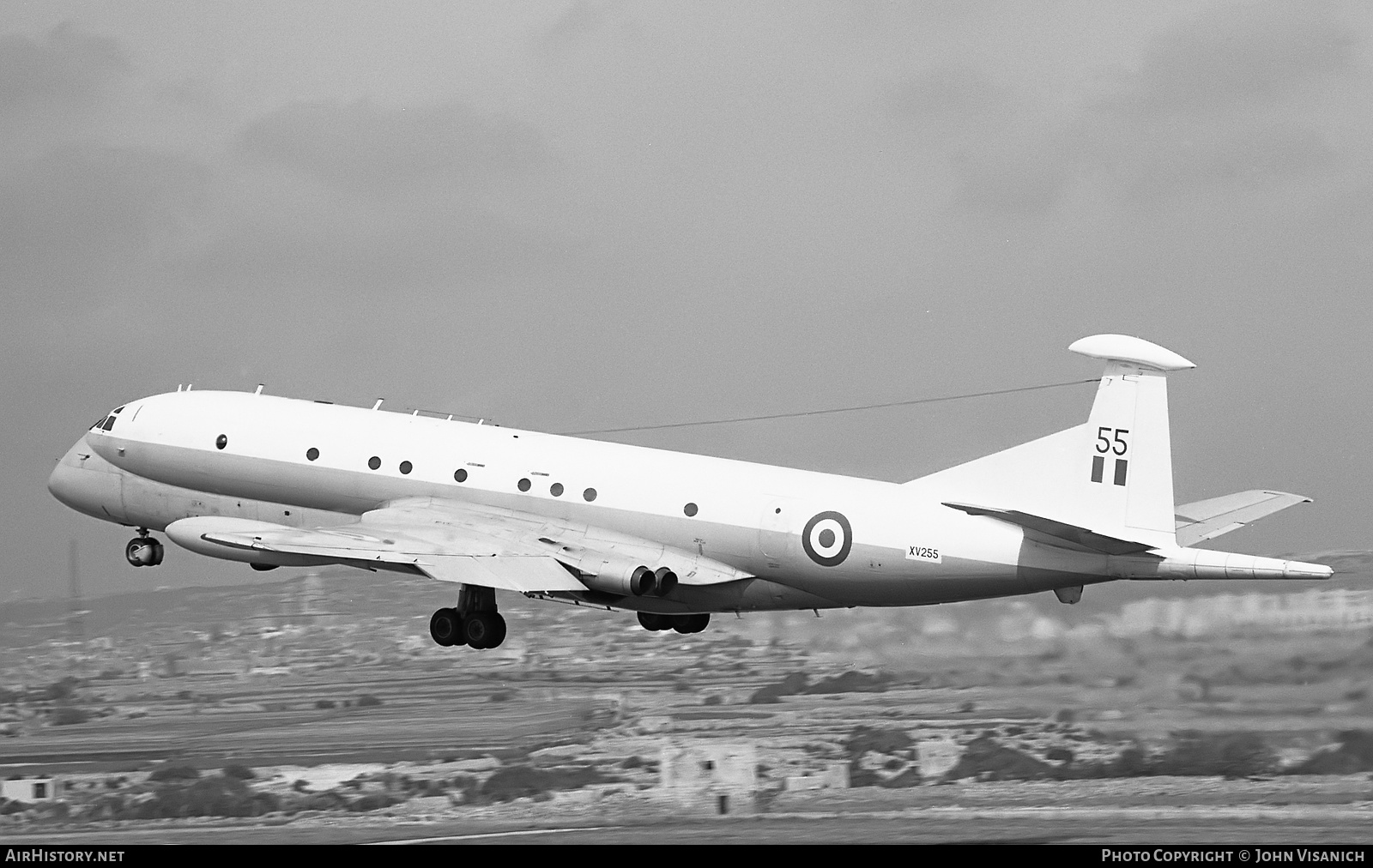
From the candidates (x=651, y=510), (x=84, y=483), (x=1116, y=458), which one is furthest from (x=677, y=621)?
(x=84, y=483)

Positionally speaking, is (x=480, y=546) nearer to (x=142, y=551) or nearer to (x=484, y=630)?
(x=484, y=630)

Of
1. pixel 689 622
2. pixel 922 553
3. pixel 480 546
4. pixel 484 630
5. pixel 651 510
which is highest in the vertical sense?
pixel 651 510

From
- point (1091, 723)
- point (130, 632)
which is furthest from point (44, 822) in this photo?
point (1091, 723)

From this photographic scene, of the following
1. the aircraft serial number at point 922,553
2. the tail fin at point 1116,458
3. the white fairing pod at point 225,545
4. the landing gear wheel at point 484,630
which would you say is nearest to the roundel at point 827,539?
the aircraft serial number at point 922,553

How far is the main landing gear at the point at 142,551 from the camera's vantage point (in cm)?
4319

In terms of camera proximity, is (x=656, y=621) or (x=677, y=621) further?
(x=656, y=621)

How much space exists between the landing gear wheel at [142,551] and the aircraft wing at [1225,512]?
77.9 feet

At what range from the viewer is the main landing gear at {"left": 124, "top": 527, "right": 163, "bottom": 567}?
43188 millimetres

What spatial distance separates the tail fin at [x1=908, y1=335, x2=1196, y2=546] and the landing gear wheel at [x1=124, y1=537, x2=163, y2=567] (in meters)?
21.3

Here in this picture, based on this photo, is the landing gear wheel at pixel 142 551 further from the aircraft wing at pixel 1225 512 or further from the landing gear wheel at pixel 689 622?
the aircraft wing at pixel 1225 512

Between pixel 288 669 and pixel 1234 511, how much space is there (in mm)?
49670

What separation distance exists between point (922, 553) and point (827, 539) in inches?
73.8

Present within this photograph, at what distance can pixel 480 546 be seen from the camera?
36.0m

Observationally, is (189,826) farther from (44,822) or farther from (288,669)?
(288,669)
